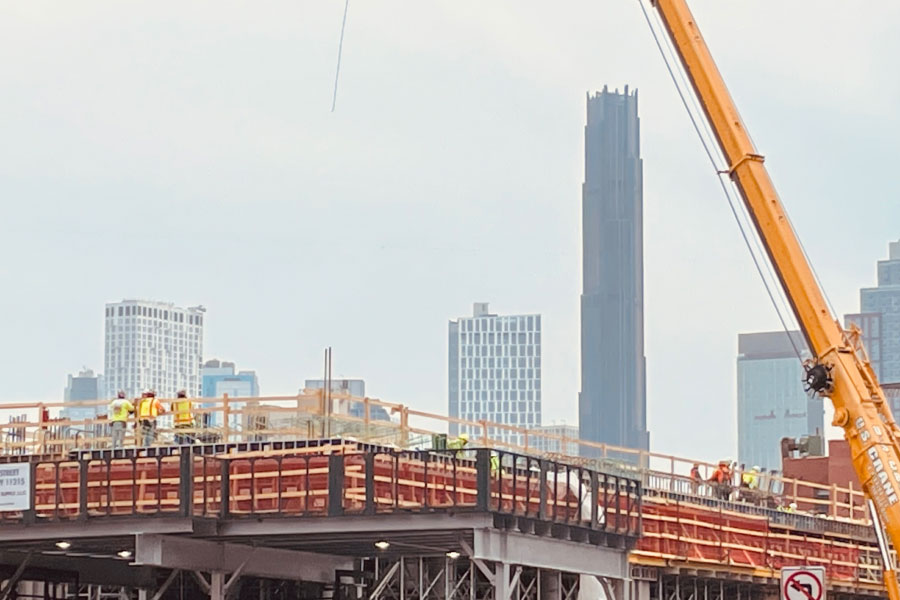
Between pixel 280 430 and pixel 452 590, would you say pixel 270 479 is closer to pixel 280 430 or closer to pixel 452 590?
pixel 280 430

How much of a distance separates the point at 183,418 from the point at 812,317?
16.4 metres

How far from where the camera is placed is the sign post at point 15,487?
169ft

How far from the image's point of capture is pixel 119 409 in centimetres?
5641

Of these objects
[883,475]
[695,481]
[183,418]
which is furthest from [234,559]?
[695,481]

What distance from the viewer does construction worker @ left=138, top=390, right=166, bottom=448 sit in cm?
5597

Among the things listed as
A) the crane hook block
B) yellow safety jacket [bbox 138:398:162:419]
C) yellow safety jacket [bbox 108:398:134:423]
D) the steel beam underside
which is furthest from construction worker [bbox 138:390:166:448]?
the crane hook block

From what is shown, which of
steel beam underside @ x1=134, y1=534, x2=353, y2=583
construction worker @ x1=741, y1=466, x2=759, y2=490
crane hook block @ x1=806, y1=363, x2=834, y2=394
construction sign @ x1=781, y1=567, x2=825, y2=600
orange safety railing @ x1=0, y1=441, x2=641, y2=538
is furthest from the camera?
construction worker @ x1=741, y1=466, x2=759, y2=490

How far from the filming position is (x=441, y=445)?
188 ft

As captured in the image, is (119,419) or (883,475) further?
(119,419)

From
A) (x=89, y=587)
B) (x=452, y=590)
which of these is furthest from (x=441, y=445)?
(x=89, y=587)

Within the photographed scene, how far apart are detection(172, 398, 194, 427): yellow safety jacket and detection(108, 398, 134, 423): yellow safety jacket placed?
48.0 inches

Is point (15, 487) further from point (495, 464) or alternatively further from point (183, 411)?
point (495, 464)

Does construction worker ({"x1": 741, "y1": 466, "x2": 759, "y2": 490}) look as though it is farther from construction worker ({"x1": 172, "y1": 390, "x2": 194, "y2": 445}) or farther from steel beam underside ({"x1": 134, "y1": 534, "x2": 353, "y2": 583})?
construction worker ({"x1": 172, "y1": 390, "x2": 194, "y2": 445})

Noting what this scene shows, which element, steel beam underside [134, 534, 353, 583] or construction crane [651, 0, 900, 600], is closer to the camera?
steel beam underside [134, 534, 353, 583]
